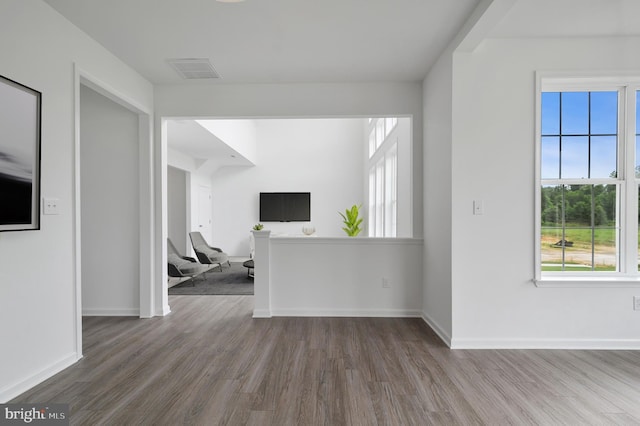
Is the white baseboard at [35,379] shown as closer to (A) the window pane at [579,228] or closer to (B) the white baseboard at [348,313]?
(B) the white baseboard at [348,313]

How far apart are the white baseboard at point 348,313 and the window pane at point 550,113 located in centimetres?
219

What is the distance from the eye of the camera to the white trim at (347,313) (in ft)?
12.4

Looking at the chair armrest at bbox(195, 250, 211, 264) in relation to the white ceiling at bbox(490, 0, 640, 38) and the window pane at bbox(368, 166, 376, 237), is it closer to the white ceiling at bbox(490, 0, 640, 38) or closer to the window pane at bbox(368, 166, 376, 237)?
the window pane at bbox(368, 166, 376, 237)

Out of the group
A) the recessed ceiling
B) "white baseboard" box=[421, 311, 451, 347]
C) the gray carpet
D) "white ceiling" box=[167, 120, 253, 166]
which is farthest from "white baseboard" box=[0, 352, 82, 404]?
"white ceiling" box=[167, 120, 253, 166]

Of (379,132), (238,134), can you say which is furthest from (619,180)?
(238,134)

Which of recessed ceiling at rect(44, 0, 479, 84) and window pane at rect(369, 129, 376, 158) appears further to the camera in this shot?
window pane at rect(369, 129, 376, 158)

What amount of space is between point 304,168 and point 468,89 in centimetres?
658

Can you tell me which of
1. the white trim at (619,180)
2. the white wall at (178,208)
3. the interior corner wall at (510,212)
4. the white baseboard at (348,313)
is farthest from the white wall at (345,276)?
the white wall at (178,208)

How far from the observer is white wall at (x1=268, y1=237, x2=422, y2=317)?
380 cm

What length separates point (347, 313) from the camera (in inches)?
150

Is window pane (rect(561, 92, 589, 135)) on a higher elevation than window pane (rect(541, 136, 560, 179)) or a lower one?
higher

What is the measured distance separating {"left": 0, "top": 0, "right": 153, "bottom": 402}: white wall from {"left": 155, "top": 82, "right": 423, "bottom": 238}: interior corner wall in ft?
4.59

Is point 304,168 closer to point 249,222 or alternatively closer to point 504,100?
point 249,222

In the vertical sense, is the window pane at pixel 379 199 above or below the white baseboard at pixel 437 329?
above
